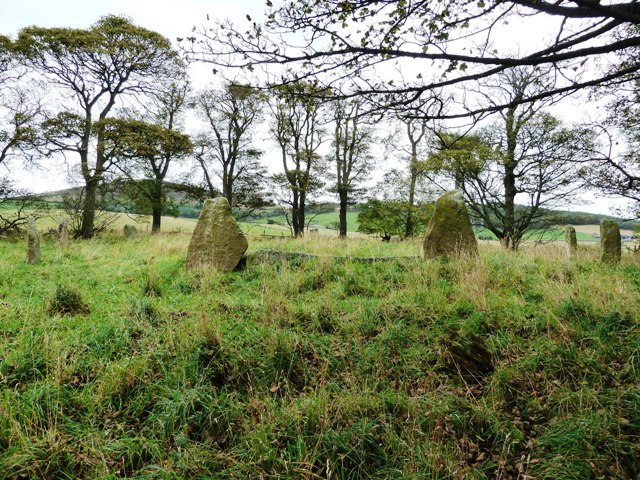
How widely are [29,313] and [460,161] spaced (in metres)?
13.3

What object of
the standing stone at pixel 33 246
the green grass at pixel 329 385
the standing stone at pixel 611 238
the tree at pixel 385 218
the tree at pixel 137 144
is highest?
the tree at pixel 137 144

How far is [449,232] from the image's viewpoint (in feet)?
24.6

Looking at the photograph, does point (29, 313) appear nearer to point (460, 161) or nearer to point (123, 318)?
point (123, 318)

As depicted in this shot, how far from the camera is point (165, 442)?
2.26 meters

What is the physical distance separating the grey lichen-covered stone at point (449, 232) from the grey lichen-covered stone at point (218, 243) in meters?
4.40

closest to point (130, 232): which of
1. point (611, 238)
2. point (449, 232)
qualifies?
point (449, 232)

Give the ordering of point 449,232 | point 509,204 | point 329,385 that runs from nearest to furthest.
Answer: point 329,385, point 449,232, point 509,204

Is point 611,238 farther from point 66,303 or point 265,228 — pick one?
point 265,228

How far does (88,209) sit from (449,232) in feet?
50.7

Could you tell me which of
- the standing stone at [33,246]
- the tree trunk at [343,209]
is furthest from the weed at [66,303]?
the tree trunk at [343,209]

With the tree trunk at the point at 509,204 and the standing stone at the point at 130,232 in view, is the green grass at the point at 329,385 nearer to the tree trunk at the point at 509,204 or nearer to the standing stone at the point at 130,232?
the tree trunk at the point at 509,204

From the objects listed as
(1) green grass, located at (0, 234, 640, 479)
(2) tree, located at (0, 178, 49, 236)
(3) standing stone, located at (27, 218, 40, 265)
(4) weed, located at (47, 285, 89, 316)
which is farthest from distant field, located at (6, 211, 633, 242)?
(4) weed, located at (47, 285, 89, 316)

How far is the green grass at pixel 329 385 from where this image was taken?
2.07m

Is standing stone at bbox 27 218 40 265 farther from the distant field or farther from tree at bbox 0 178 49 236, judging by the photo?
the distant field
